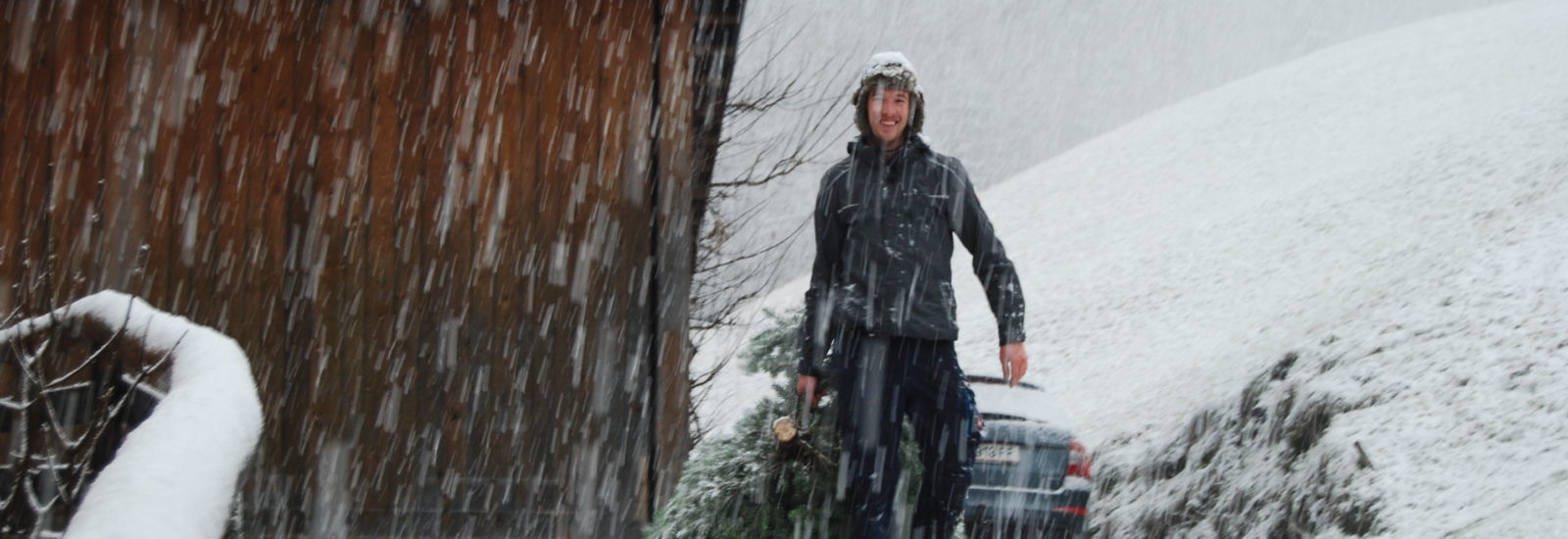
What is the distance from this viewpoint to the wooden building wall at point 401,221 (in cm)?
542

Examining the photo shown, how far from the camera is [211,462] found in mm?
1722

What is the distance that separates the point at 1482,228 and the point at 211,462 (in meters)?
13.3

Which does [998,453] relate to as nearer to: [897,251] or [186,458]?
[897,251]

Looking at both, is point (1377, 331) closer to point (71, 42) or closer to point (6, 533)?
point (71, 42)

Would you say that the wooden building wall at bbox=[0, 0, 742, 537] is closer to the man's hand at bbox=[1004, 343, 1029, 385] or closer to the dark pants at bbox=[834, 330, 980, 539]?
the dark pants at bbox=[834, 330, 980, 539]

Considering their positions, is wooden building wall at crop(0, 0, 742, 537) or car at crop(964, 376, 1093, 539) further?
car at crop(964, 376, 1093, 539)

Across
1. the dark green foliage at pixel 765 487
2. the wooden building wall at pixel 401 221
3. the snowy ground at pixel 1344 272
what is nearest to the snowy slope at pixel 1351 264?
the snowy ground at pixel 1344 272

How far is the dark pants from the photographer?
3936 mm

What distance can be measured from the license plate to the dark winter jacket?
4.03 meters

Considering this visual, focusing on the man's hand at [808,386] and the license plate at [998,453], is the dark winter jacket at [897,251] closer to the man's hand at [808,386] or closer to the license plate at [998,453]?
the man's hand at [808,386]

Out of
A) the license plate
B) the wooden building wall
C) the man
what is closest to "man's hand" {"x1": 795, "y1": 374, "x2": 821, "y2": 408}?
the man

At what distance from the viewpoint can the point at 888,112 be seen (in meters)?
4.00

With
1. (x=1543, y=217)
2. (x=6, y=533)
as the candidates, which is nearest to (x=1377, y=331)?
(x=1543, y=217)

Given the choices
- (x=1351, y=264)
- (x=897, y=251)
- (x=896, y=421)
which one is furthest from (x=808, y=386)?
(x=1351, y=264)
